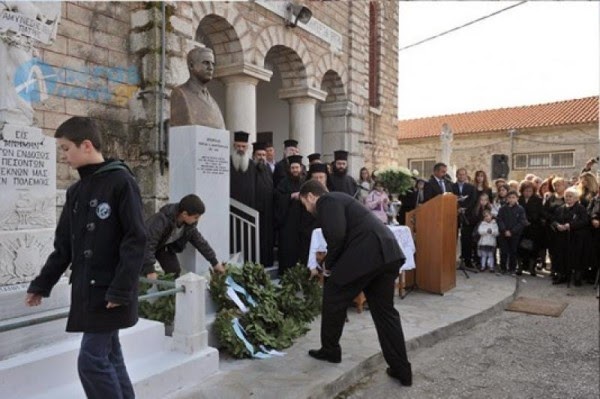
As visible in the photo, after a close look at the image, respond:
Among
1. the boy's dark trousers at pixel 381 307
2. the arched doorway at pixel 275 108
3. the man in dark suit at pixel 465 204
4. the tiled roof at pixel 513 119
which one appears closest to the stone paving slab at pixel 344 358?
the boy's dark trousers at pixel 381 307

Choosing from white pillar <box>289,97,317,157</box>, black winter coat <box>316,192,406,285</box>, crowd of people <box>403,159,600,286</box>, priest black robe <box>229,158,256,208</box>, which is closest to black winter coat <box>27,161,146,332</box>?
black winter coat <box>316,192,406,285</box>

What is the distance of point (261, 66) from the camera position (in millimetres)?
8719

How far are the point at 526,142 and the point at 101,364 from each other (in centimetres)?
2414

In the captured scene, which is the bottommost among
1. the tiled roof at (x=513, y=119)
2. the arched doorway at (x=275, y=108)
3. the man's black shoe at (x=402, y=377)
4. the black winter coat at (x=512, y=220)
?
the man's black shoe at (x=402, y=377)

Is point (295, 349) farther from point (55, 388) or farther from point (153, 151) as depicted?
point (153, 151)

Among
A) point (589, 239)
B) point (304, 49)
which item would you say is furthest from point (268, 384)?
point (304, 49)

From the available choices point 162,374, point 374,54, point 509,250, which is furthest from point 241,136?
point 374,54

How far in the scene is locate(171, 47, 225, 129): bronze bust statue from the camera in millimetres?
5035

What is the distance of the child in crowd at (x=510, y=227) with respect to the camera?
8.25 metres

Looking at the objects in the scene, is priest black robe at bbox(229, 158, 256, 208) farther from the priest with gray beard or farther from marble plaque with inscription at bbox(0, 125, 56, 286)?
marble plaque with inscription at bbox(0, 125, 56, 286)

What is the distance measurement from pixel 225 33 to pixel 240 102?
1186 mm

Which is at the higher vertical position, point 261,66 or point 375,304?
point 261,66

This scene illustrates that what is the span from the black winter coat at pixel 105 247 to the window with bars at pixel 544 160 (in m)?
23.7

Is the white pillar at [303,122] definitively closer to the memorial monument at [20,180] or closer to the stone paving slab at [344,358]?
the stone paving slab at [344,358]
